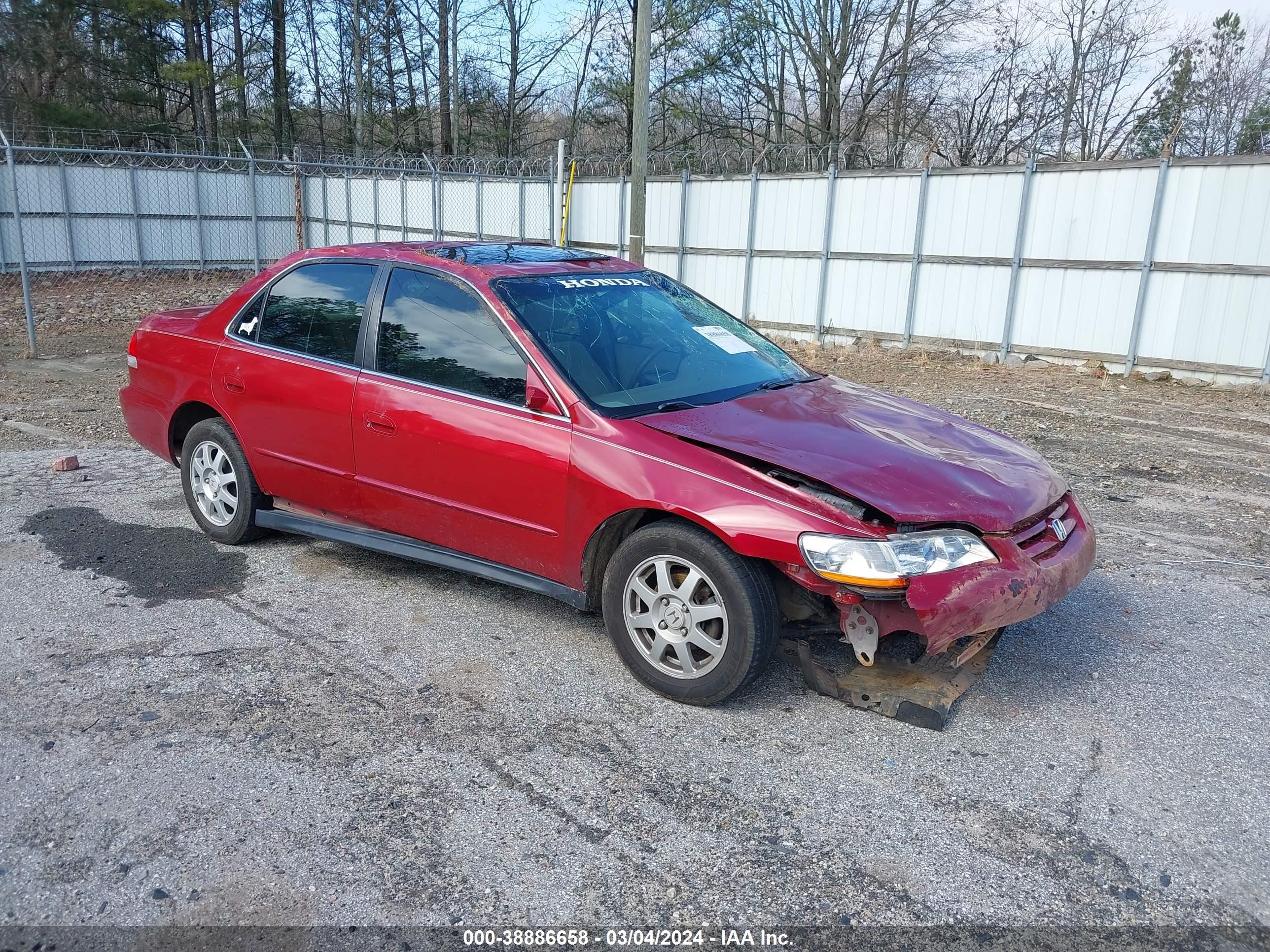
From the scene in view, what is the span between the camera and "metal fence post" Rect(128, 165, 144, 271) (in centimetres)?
2077

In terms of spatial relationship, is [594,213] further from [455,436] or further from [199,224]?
[455,436]

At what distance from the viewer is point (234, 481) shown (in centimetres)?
521

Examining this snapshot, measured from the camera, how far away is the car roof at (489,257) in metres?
4.46

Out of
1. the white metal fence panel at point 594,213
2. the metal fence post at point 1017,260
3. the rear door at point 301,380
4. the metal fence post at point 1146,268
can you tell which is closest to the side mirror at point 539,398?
the rear door at point 301,380

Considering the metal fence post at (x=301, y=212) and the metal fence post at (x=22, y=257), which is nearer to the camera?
the metal fence post at (x=22, y=257)

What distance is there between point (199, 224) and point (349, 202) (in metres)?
3.29

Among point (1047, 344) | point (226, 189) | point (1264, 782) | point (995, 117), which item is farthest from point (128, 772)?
point (995, 117)

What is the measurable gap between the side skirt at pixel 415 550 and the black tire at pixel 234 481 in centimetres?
8

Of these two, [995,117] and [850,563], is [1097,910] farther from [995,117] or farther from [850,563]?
[995,117]

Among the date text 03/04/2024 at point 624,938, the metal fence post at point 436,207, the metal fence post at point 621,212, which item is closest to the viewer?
the date text 03/04/2024 at point 624,938

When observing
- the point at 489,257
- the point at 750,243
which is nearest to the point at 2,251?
the point at 750,243

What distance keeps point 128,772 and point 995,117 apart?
3104 centimetres

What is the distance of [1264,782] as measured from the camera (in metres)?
3.21

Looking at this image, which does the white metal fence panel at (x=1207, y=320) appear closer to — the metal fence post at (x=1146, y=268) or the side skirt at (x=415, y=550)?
the metal fence post at (x=1146, y=268)
